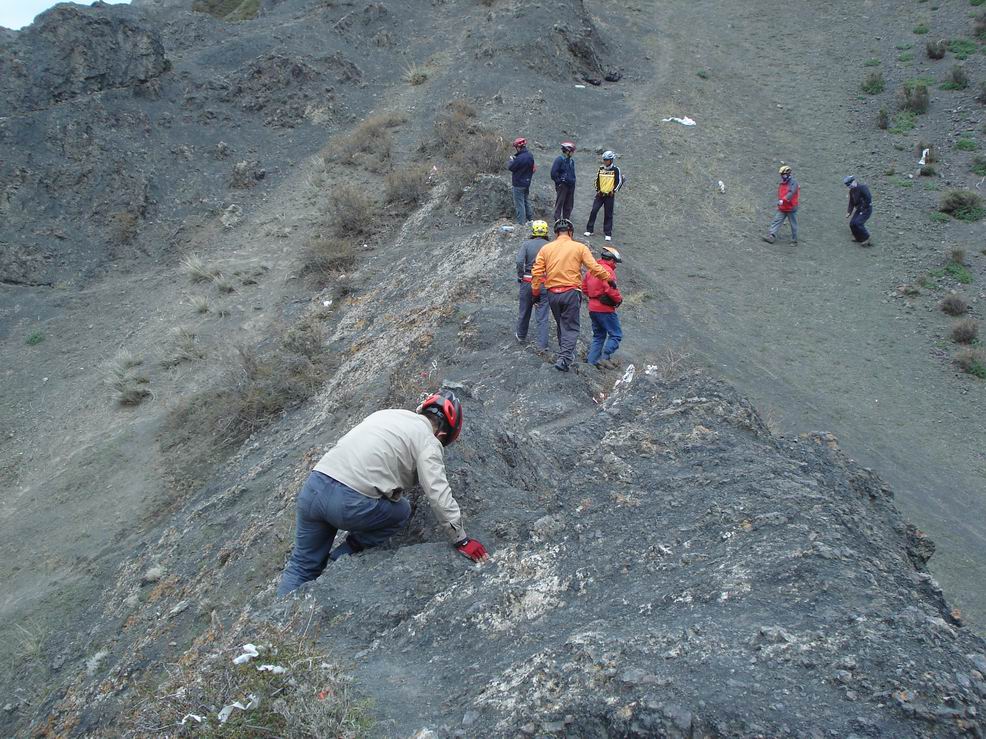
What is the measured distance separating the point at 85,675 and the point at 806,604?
652cm

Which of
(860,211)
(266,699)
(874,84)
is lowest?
(860,211)

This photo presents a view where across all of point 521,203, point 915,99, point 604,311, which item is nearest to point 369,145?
point 521,203

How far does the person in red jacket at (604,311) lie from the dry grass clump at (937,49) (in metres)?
21.4

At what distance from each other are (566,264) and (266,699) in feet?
17.8

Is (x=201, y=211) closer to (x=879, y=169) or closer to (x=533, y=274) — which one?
(x=533, y=274)

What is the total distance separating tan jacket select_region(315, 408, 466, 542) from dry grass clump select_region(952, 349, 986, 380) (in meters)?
10.8

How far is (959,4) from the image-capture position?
24562 mm

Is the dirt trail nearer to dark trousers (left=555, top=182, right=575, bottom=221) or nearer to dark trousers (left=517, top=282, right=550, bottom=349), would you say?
dark trousers (left=555, top=182, right=575, bottom=221)

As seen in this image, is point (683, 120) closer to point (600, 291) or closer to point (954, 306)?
point (954, 306)

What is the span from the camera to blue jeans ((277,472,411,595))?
432cm

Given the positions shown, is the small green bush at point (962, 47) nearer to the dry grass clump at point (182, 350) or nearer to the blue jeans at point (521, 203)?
the blue jeans at point (521, 203)

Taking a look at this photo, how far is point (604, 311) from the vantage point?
791 cm

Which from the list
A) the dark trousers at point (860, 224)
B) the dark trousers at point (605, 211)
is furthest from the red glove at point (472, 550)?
the dark trousers at point (860, 224)

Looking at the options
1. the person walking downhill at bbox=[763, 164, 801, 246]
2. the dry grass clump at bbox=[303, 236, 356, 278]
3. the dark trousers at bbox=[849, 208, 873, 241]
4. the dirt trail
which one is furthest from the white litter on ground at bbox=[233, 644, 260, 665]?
the dark trousers at bbox=[849, 208, 873, 241]
